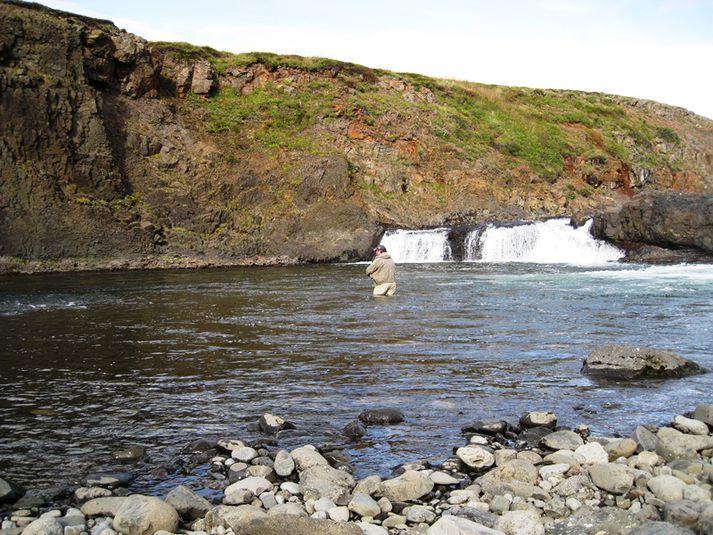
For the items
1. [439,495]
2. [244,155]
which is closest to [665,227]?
[244,155]

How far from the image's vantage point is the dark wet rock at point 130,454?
6.71 meters

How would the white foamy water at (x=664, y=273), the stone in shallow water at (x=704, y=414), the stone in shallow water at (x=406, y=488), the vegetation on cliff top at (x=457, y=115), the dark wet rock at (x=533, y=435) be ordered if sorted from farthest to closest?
the vegetation on cliff top at (x=457, y=115) → the white foamy water at (x=664, y=273) → the stone in shallow water at (x=704, y=414) → the dark wet rock at (x=533, y=435) → the stone in shallow water at (x=406, y=488)

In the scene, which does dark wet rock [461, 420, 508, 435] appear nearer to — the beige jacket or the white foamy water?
the beige jacket

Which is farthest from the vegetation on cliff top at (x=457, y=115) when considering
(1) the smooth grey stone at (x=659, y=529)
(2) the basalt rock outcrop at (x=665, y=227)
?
(1) the smooth grey stone at (x=659, y=529)

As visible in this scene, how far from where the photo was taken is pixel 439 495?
582cm

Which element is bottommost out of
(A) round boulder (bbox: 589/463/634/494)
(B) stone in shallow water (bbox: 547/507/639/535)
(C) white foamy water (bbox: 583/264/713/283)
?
(B) stone in shallow water (bbox: 547/507/639/535)

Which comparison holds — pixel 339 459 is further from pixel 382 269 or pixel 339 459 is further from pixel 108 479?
pixel 382 269

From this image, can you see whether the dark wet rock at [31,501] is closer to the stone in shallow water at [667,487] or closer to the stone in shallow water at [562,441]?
the stone in shallow water at [562,441]

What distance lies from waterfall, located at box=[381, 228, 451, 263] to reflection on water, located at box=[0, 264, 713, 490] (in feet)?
45.4

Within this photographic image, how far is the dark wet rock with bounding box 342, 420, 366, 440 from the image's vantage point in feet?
24.4

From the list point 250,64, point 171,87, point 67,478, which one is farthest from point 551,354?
point 250,64

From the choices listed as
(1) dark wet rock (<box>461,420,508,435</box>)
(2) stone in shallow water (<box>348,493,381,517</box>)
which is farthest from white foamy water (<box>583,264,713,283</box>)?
(2) stone in shallow water (<box>348,493,381,517</box>)

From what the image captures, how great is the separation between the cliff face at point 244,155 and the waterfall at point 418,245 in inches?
42.1

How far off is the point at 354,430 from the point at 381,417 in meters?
0.53
